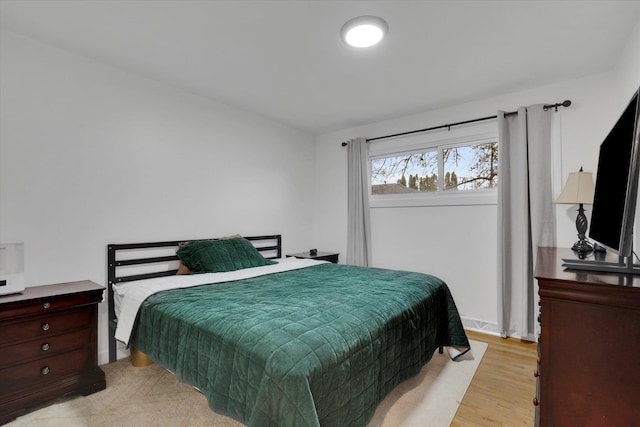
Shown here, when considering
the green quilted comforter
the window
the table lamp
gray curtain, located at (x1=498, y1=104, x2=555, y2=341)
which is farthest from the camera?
the window

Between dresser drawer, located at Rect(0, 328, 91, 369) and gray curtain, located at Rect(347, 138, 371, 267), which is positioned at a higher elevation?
gray curtain, located at Rect(347, 138, 371, 267)

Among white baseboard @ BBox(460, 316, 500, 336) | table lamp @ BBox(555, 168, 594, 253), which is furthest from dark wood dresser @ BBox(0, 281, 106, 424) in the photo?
table lamp @ BBox(555, 168, 594, 253)

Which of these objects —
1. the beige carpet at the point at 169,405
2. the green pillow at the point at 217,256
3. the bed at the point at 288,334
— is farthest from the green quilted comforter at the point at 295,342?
the green pillow at the point at 217,256

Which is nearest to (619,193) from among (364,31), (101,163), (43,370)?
(364,31)

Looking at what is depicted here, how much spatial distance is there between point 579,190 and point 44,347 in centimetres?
403

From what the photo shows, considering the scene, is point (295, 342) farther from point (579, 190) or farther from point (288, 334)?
point (579, 190)

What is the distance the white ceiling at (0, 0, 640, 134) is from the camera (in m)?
1.94

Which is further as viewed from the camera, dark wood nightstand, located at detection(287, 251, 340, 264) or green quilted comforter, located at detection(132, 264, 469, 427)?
dark wood nightstand, located at detection(287, 251, 340, 264)

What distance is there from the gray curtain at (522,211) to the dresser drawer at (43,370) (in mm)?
3578

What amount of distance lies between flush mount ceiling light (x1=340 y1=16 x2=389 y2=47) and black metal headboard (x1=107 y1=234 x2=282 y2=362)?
237 cm

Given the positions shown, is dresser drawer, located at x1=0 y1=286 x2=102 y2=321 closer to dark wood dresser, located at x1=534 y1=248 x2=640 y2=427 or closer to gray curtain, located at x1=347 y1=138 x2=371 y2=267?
dark wood dresser, located at x1=534 y1=248 x2=640 y2=427

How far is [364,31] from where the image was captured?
2.12 metres

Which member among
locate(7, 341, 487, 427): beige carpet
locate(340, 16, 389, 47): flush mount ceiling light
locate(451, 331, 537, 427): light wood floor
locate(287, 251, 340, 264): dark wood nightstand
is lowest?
locate(451, 331, 537, 427): light wood floor

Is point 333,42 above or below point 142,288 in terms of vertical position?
above
